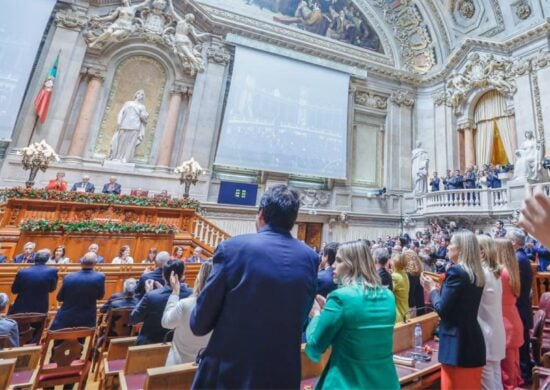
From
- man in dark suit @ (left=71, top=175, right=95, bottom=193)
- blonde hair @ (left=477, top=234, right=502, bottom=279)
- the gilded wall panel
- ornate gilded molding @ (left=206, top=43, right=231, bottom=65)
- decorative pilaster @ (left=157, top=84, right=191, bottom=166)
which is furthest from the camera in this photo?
ornate gilded molding @ (left=206, top=43, right=231, bottom=65)

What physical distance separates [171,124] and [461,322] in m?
10.9

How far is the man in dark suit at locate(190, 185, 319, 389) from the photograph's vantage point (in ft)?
3.66

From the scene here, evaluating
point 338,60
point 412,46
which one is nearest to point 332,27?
point 338,60

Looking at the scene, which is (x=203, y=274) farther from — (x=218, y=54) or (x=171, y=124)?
(x=218, y=54)

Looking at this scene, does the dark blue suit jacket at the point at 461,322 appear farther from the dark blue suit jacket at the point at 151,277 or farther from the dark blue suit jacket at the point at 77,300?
the dark blue suit jacket at the point at 77,300

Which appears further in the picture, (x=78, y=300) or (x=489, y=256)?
(x=78, y=300)

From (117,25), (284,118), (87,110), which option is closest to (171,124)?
(87,110)

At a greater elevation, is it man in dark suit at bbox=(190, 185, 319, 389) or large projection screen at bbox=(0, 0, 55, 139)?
large projection screen at bbox=(0, 0, 55, 139)

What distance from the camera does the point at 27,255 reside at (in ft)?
16.7

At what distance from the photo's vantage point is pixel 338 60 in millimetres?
13398

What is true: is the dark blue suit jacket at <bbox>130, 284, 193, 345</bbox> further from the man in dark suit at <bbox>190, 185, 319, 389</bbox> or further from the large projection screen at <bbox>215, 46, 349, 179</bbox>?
the large projection screen at <bbox>215, 46, 349, 179</bbox>

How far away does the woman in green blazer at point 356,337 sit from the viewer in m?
1.30

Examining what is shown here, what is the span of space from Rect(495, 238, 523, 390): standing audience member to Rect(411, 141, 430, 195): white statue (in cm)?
1015

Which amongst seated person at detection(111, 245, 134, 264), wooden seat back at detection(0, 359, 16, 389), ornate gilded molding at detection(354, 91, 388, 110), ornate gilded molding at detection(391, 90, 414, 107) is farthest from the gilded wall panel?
ornate gilded molding at detection(391, 90, 414, 107)
